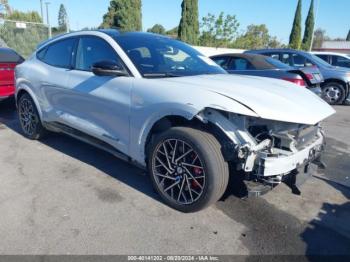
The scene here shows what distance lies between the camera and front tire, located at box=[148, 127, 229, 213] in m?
2.84

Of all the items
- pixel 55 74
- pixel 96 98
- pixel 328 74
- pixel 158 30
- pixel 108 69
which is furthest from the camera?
pixel 158 30

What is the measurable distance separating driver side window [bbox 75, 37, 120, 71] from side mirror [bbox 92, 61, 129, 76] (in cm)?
17

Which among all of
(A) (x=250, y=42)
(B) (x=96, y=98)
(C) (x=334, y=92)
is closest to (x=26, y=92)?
(B) (x=96, y=98)

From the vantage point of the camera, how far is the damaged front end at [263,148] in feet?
8.94

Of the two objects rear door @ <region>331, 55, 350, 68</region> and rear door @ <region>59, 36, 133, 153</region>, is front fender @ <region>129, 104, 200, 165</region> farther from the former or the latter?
rear door @ <region>331, 55, 350, 68</region>

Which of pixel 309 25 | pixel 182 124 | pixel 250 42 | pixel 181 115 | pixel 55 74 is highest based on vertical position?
pixel 309 25

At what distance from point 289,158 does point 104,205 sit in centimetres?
189

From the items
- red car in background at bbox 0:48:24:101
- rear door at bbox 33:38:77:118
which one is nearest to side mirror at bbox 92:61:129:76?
rear door at bbox 33:38:77:118

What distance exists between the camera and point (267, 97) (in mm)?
2900

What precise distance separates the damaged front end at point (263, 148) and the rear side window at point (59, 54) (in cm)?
Answer: 241

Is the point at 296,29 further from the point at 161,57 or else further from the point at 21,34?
the point at 161,57

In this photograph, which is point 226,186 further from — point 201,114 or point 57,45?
point 57,45

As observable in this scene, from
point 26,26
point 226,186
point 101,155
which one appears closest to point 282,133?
point 226,186

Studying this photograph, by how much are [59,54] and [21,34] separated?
48.0 feet
